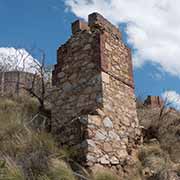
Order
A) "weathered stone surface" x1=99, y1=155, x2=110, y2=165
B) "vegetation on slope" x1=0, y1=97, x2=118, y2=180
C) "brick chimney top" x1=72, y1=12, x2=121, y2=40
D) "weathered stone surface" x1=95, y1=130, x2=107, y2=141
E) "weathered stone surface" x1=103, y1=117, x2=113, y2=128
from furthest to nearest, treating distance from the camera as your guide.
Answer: "brick chimney top" x1=72, y1=12, x2=121, y2=40 → "weathered stone surface" x1=103, y1=117, x2=113, y2=128 → "weathered stone surface" x1=95, y1=130, x2=107, y2=141 → "weathered stone surface" x1=99, y1=155, x2=110, y2=165 → "vegetation on slope" x1=0, y1=97, x2=118, y2=180

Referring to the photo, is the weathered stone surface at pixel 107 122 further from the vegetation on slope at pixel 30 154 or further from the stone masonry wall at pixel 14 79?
the stone masonry wall at pixel 14 79

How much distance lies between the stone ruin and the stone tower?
403 centimetres

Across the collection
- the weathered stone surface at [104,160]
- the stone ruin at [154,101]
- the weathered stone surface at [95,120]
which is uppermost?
the stone ruin at [154,101]

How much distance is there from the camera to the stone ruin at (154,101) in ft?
47.5

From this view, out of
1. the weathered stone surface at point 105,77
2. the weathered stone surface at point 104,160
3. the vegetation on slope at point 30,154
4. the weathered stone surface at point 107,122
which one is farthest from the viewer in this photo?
the weathered stone surface at point 105,77

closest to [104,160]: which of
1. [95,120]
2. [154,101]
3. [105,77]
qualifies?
[95,120]

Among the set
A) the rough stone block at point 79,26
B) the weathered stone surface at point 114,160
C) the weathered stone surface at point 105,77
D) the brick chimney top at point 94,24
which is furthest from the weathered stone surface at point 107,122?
the rough stone block at point 79,26

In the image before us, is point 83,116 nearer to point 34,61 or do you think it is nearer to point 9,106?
point 9,106

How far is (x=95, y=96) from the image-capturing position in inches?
368

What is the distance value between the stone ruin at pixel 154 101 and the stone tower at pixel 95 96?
4034 millimetres

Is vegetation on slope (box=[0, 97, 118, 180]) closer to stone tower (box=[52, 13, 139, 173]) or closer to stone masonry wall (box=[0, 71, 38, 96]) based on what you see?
stone tower (box=[52, 13, 139, 173])

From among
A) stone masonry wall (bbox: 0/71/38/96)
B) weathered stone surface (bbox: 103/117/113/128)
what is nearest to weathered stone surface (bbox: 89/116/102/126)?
weathered stone surface (bbox: 103/117/113/128)

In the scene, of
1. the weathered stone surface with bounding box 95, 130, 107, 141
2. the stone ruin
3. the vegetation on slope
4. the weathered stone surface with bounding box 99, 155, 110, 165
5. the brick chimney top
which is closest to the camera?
the vegetation on slope

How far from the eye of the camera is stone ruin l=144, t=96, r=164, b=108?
14.5 meters
